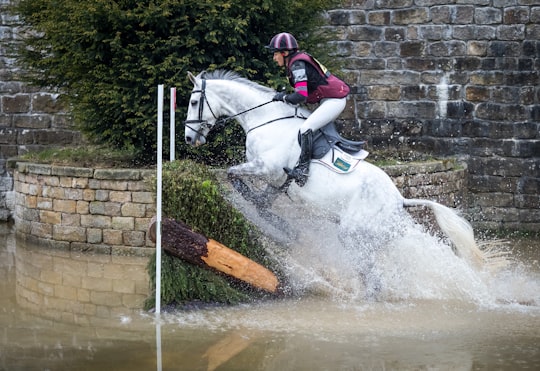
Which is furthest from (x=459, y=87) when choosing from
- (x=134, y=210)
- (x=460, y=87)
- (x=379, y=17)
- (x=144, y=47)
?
(x=134, y=210)

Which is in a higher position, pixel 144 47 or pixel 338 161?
pixel 144 47

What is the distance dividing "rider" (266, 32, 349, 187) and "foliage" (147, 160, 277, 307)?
26.5 inches

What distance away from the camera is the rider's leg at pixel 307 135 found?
791 cm

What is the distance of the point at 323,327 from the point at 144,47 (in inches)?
178

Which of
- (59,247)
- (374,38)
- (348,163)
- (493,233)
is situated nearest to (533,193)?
(493,233)

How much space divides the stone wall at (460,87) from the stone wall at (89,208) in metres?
3.41

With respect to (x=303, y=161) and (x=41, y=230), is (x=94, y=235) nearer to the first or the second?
(x=41, y=230)

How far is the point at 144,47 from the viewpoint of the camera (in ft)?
33.8

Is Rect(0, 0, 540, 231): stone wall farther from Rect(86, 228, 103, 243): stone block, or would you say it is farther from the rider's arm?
the rider's arm

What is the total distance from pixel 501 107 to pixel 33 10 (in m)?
6.07

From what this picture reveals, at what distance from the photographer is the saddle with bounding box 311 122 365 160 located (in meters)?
7.96

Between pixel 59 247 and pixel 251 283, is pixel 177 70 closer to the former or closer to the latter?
pixel 59 247

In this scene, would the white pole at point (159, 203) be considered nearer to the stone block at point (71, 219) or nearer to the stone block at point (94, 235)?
the stone block at point (94, 235)

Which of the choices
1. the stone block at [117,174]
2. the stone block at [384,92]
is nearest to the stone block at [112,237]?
the stone block at [117,174]
